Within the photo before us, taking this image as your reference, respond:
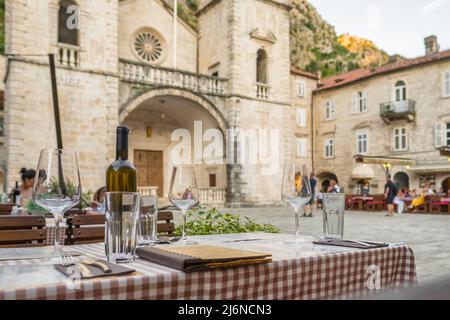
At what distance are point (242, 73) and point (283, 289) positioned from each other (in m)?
18.5

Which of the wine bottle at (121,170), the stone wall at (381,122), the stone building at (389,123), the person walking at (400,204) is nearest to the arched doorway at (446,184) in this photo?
the stone building at (389,123)

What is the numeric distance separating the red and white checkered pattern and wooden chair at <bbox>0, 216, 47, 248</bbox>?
24.4 inches

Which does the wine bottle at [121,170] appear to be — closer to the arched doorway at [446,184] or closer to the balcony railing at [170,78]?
the balcony railing at [170,78]

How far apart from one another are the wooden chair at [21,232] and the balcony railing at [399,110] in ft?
80.6

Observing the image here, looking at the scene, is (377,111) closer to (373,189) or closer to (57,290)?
(373,189)

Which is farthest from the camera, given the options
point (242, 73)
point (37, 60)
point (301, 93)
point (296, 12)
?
point (296, 12)

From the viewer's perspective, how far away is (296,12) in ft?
140

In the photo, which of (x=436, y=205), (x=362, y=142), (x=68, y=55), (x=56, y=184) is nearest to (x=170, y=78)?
(x=68, y=55)

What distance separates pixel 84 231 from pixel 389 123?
25337 mm

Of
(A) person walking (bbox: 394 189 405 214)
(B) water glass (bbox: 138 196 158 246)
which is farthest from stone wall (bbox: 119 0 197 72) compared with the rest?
(B) water glass (bbox: 138 196 158 246)

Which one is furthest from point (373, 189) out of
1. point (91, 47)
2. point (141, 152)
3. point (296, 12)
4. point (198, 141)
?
point (296, 12)

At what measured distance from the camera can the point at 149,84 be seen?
1709 centimetres

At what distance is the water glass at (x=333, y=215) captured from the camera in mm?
2184

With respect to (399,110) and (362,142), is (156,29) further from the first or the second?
(362,142)
